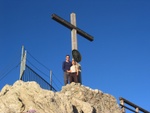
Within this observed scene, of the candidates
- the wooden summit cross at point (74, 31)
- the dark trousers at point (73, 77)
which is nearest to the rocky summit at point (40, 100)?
the dark trousers at point (73, 77)

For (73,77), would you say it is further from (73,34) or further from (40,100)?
(40,100)

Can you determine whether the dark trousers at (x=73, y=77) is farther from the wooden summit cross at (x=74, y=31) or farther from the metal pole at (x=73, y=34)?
the metal pole at (x=73, y=34)

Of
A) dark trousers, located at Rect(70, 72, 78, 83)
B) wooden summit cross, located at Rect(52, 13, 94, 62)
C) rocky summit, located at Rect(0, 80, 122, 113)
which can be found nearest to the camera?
rocky summit, located at Rect(0, 80, 122, 113)

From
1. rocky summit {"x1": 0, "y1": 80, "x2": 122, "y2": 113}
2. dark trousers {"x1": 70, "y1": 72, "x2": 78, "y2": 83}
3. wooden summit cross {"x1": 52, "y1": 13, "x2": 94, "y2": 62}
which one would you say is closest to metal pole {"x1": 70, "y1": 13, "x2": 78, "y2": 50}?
wooden summit cross {"x1": 52, "y1": 13, "x2": 94, "y2": 62}

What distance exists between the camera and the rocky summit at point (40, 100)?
9.27 metres

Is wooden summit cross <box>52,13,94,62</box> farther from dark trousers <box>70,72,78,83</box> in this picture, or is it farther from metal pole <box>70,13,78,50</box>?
dark trousers <box>70,72,78,83</box>

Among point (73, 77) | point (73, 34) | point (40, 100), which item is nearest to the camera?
point (40, 100)

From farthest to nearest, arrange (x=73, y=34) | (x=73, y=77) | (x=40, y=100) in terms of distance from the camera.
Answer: (x=73, y=34), (x=73, y=77), (x=40, y=100)

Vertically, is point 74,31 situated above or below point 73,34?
above

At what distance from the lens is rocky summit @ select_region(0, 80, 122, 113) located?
9266mm

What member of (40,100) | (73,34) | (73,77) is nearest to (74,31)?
(73,34)

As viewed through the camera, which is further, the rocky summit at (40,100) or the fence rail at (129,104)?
the fence rail at (129,104)

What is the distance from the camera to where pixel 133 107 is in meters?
14.8

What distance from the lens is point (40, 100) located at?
956cm
